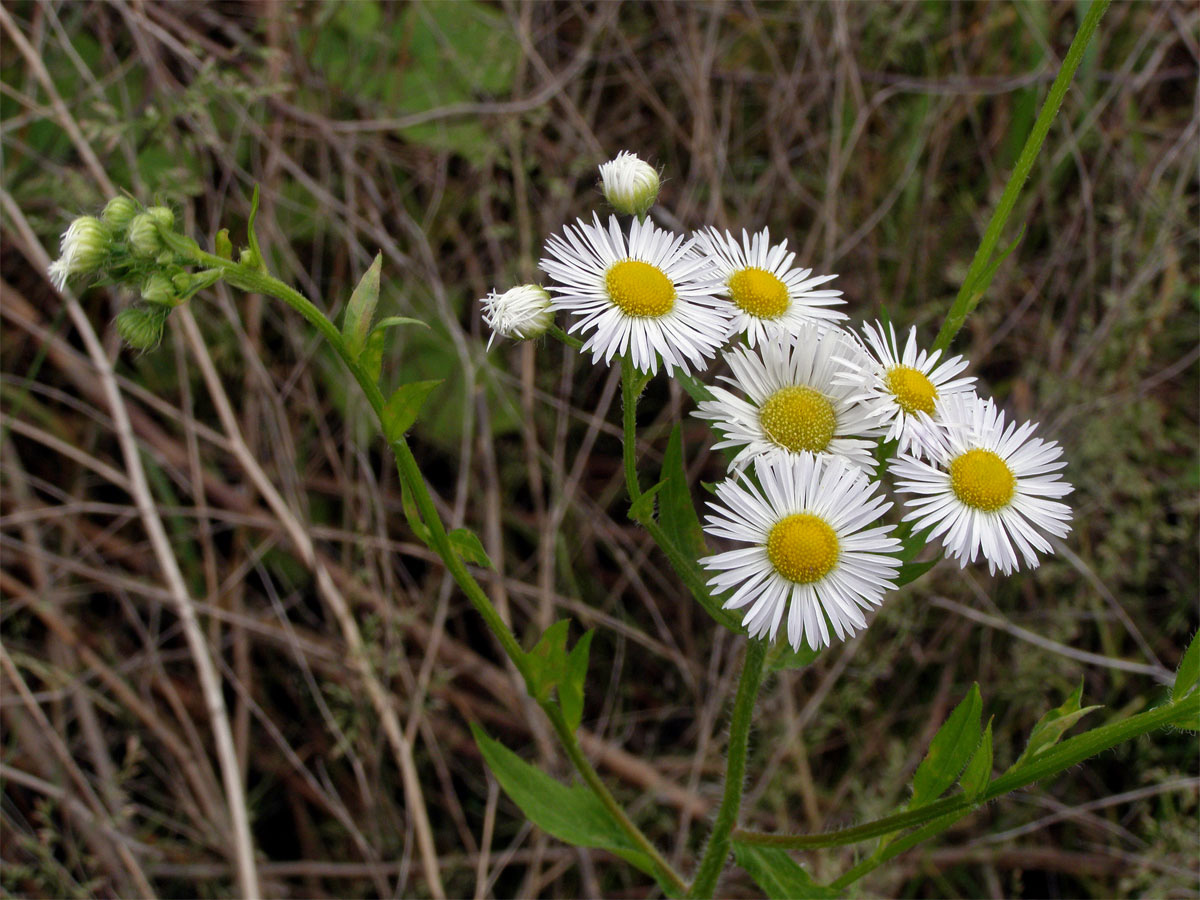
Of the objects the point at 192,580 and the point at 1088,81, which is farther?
the point at 1088,81

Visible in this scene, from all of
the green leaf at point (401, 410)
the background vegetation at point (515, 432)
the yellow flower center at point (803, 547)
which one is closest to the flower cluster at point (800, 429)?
the yellow flower center at point (803, 547)

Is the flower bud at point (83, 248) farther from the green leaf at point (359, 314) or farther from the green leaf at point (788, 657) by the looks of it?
the green leaf at point (788, 657)

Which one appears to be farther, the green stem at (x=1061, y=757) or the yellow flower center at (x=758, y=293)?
the yellow flower center at (x=758, y=293)

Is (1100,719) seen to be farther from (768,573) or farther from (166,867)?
(166,867)

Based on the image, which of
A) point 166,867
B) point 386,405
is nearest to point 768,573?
point 386,405

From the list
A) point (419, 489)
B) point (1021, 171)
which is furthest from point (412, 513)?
point (1021, 171)
